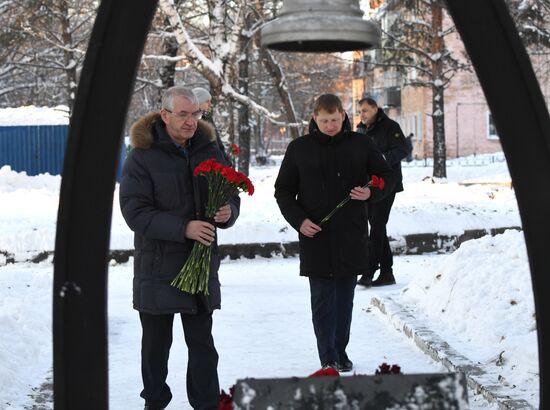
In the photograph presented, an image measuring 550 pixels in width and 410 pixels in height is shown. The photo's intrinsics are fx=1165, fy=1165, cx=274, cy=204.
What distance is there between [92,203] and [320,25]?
2.99ft

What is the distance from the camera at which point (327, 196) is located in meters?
7.42

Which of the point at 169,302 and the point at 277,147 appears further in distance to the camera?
the point at 277,147

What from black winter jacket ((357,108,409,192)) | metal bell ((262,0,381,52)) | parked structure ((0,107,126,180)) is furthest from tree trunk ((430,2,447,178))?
metal bell ((262,0,381,52))

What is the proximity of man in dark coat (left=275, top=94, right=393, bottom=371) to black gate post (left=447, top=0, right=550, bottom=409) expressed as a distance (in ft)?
11.8

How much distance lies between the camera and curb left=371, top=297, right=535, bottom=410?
6.33 m

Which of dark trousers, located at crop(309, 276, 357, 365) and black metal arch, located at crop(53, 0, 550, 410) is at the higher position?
black metal arch, located at crop(53, 0, 550, 410)

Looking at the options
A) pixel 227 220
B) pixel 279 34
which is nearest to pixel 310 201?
pixel 227 220

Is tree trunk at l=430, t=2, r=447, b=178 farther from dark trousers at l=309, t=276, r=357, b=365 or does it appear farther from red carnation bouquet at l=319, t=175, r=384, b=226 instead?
dark trousers at l=309, t=276, r=357, b=365

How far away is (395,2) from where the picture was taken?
104 ft

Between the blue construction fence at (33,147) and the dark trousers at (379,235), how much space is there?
24.5m

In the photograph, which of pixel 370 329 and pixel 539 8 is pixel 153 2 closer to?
pixel 370 329

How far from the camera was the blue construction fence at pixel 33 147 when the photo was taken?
115ft

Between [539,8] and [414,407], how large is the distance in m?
26.7

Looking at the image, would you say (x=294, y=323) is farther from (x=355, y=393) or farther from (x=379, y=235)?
(x=355, y=393)
